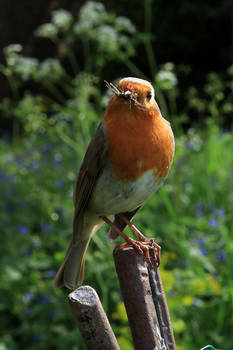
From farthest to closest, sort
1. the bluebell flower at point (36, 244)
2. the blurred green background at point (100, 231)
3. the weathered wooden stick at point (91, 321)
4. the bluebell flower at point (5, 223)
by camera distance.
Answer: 1. the bluebell flower at point (5, 223)
2. the bluebell flower at point (36, 244)
3. the blurred green background at point (100, 231)
4. the weathered wooden stick at point (91, 321)

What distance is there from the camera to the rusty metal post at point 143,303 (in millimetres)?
1224

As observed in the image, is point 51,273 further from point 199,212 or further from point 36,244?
point 199,212

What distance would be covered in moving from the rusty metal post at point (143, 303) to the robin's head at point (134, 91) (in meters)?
0.40

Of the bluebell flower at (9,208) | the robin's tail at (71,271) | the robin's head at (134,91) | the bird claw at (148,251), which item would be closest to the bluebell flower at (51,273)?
the bluebell flower at (9,208)

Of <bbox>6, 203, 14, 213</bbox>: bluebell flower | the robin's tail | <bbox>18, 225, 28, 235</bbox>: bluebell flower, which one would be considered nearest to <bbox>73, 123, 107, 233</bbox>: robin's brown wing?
the robin's tail

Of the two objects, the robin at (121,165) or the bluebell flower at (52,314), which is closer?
the robin at (121,165)

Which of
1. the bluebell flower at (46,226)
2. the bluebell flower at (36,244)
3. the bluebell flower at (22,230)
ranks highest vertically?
the bluebell flower at (46,226)

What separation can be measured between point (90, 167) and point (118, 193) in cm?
12

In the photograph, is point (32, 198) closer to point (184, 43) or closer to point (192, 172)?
point (192, 172)

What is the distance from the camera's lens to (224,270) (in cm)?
318

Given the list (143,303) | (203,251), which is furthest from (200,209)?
(143,303)

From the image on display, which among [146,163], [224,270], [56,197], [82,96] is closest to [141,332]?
[146,163]

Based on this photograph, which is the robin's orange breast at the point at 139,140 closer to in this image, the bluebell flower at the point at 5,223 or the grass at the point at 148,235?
the grass at the point at 148,235

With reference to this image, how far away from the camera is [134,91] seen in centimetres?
151
